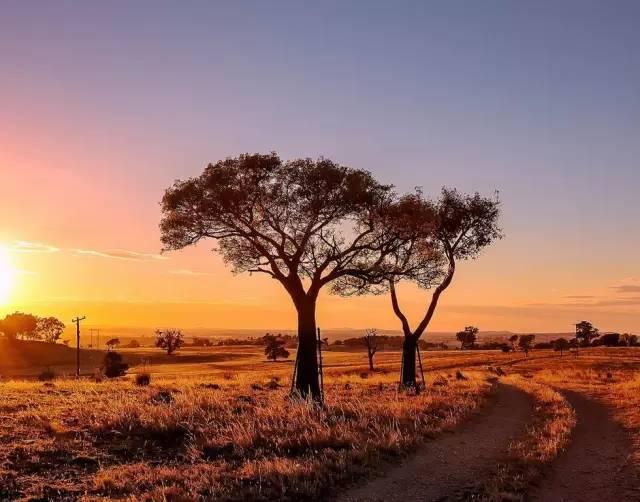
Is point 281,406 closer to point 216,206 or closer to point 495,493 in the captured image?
point 216,206

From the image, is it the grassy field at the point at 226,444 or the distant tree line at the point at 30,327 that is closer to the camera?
the grassy field at the point at 226,444

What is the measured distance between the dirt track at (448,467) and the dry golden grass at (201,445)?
566 mm

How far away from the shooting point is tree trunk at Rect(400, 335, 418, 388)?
36906 mm

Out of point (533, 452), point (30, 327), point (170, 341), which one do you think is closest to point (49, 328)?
point (30, 327)

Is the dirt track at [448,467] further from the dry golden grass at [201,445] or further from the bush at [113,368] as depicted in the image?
the bush at [113,368]

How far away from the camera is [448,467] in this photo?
1449cm

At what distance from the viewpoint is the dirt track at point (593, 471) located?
41.8 feet

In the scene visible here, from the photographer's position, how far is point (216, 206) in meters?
29.4

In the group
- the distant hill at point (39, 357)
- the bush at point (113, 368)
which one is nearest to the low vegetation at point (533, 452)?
the bush at point (113, 368)

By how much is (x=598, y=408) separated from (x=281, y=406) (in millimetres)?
13643

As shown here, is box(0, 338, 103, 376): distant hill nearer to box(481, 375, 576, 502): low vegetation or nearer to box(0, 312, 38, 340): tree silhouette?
box(0, 312, 38, 340): tree silhouette

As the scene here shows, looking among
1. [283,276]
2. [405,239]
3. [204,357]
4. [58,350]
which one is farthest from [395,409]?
[58,350]

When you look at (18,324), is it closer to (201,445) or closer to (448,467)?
(201,445)

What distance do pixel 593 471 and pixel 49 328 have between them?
622ft
